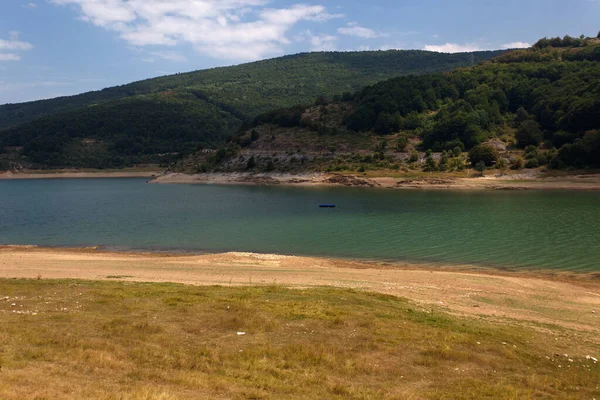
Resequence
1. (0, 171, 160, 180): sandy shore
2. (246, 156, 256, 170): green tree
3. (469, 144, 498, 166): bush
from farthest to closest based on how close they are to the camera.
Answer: (0, 171, 160, 180): sandy shore < (246, 156, 256, 170): green tree < (469, 144, 498, 166): bush

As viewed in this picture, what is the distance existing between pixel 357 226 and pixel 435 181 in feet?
140

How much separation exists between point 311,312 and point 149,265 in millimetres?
15820

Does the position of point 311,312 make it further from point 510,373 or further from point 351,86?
point 351,86

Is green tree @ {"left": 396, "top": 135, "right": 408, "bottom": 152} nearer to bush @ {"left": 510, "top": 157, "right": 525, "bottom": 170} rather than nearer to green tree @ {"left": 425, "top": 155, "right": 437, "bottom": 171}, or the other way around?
Answer: green tree @ {"left": 425, "top": 155, "right": 437, "bottom": 171}

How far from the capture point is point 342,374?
30.4ft

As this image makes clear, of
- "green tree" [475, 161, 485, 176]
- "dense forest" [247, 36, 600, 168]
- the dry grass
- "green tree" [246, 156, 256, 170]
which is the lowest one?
the dry grass

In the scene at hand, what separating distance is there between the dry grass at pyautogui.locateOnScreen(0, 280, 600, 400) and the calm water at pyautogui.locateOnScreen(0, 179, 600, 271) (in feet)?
57.0

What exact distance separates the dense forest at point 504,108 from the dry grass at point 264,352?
76.6 m

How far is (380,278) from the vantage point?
23.1 m

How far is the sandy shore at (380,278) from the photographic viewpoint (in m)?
17.0

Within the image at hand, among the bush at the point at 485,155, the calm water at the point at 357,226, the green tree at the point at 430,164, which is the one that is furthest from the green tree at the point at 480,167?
the calm water at the point at 357,226

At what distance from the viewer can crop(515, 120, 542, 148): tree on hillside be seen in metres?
91.0

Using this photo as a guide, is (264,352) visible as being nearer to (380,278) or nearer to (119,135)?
(380,278)

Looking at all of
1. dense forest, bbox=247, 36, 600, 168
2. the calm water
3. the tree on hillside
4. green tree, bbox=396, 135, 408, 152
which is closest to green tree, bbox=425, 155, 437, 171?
dense forest, bbox=247, 36, 600, 168
